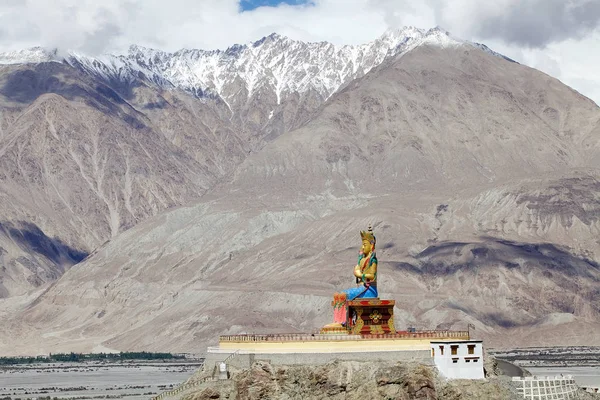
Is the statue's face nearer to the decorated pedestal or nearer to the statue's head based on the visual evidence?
the statue's head

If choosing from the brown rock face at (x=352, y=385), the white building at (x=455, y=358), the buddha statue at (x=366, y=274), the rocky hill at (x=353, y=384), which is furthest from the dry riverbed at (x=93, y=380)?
the white building at (x=455, y=358)

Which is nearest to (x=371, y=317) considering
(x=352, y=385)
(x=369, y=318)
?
A: (x=369, y=318)

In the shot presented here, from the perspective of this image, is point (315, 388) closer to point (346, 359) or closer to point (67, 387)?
point (346, 359)

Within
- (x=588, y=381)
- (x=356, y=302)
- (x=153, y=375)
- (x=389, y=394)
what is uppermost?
(x=153, y=375)

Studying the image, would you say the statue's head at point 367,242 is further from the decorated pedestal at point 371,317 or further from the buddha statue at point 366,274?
the decorated pedestal at point 371,317

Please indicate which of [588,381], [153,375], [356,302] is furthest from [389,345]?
[153,375]

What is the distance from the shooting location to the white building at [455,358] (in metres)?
54.1

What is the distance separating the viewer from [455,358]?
54188 millimetres

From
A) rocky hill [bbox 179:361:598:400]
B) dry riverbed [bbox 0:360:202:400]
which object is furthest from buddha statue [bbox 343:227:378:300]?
dry riverbed [bbox 0:360:202:400]

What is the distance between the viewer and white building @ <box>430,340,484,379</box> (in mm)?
54094

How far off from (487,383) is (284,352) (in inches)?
318

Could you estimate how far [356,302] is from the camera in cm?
6122

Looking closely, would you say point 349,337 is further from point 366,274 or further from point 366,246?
point 366,246

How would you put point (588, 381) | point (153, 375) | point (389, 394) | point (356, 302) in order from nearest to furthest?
point (389, 394)
point (356, 302)
point (588, 381)
point (153, 375)
